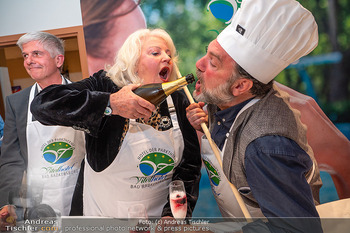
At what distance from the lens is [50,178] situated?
4.92ft

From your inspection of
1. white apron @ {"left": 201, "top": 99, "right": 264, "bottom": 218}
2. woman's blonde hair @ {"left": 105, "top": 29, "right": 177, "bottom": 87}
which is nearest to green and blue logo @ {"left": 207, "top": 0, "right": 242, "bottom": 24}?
woman's blonde hair @ {"left": 105, "top": 29, "right": 177, "bottom": 87}

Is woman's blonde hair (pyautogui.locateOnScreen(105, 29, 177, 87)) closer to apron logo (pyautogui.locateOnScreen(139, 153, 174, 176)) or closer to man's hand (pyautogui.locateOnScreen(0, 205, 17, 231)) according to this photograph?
apron logo (pyautogui.locateOnScreen(139, 153, 174, 176))

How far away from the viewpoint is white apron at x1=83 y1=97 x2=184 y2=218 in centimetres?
129

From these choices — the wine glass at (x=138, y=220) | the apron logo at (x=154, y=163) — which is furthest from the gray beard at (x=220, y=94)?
the wine glass at (x=138, y=220)

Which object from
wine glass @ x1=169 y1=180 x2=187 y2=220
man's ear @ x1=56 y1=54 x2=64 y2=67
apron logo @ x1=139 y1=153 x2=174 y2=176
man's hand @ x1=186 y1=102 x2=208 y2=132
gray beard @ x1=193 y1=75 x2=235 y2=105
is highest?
man's ear @ x1=56 y1=54 x2=64 y2=67

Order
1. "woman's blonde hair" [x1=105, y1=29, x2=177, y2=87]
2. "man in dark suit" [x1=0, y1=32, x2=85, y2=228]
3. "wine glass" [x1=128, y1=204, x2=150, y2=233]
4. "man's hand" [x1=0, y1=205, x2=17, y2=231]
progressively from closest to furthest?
"wine glass" [x1=128, y1=204, x2=150, y2=233], "man's hand" [x1=0, y1=205, x2=17, y2=231], "woman's blonde hair" [x1=105, y1=29, x2=177, y2=87], "man in dark suit" [x1=0, y1=32, x2=85, y2=228]

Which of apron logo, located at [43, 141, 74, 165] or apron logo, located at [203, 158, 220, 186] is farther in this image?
apron logo, located at [43, 141, 74, 165]

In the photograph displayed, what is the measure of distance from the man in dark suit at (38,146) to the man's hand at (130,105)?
0.53 meters

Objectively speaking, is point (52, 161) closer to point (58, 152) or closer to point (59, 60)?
point (58, 152)

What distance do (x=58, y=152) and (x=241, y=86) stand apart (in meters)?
1.02

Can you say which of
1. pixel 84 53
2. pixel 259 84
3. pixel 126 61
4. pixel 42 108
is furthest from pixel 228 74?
pixel 84 53

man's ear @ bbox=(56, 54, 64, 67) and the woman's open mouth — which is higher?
man's ear @ bbox=(56, 54, 64, 67)

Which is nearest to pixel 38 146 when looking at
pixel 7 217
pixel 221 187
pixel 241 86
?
pixel 7 217

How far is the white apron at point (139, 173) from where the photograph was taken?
1.29 metres
